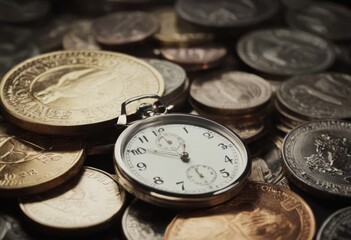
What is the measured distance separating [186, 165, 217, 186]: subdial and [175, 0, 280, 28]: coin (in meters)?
1.15

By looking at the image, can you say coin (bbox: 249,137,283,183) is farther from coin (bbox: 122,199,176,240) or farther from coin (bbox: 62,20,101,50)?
coin (bbox: 62,20,101,50)

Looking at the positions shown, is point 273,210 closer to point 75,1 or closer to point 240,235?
point 240,235

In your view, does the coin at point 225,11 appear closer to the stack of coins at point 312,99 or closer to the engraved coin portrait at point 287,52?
the engraved coin portrait at point 287,52

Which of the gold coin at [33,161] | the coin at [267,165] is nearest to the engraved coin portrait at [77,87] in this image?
the gold coin at [33,161]

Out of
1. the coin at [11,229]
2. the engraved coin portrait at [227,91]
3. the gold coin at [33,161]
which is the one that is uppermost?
the gold coin at [33,161]

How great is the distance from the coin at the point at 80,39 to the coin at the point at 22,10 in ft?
1.03

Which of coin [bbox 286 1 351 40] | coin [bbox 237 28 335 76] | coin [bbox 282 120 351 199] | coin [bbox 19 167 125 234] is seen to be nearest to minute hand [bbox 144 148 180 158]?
coin [bbox 19 167 125 234]

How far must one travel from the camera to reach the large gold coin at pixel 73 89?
1985 mm

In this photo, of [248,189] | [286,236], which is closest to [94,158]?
[248,189]

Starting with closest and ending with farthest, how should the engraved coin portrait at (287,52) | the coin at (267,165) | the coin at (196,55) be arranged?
the coin at (267,165), the coin at (196,55), the engraved coin portrait at (287,52)

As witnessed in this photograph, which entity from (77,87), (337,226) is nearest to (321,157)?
(337,226)

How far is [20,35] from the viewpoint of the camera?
291 centimetres

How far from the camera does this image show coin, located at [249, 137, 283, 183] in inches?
80.3

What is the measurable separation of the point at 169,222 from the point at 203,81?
89 cm
